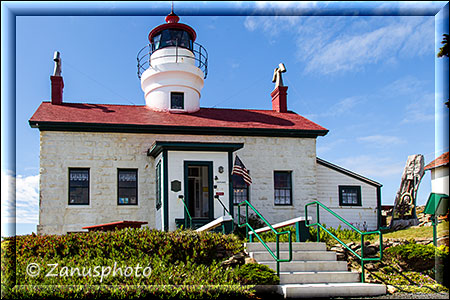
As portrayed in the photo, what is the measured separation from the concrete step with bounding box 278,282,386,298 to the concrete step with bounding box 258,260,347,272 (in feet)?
2.79

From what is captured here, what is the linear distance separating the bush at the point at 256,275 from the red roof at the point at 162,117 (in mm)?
7884

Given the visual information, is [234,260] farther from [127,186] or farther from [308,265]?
[127,186]

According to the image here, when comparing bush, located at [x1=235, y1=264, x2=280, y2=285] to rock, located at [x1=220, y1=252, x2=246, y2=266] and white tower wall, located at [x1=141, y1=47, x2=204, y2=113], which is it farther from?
white tower wall, located at [x1=141, y1=47, x2=204, y2=113]

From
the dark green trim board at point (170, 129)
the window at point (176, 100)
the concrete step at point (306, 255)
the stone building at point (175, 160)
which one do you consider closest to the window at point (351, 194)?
the stone building at point (175, 160)

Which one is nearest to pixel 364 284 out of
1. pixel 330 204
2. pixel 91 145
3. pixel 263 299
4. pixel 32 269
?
pixel 263 299

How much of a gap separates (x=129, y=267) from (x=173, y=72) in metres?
10.7

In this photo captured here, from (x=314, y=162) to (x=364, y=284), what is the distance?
27.4 feet

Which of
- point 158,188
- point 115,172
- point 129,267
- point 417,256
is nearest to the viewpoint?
point 129,267

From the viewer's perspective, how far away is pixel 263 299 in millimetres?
10305

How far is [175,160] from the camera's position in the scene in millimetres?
16109

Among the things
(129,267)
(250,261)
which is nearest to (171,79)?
(250,261)

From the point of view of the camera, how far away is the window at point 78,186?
17.1m

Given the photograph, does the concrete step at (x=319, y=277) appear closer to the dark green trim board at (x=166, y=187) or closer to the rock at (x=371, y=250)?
the rock at (x=371, y=250)

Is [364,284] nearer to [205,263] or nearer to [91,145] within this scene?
[205,263]
